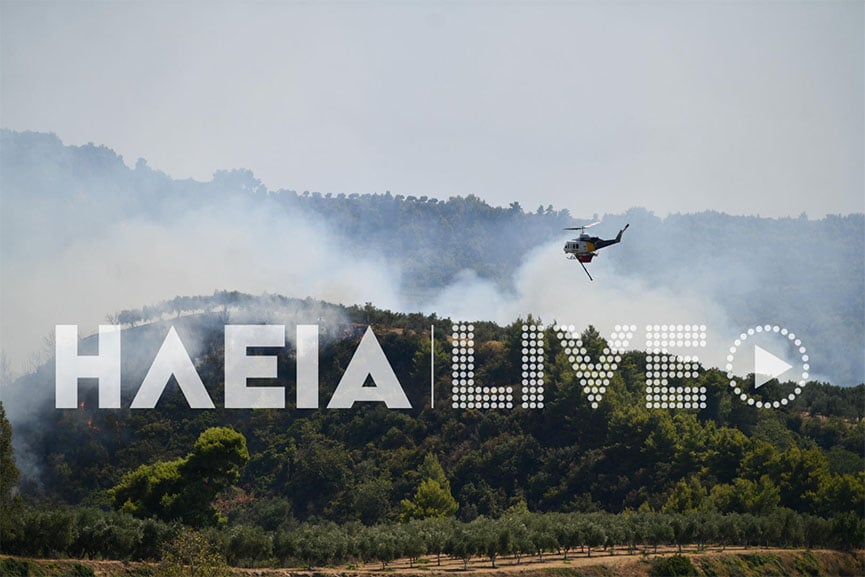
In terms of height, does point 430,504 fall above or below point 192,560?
below

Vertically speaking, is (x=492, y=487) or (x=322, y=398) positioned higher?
(x=322, y=398)

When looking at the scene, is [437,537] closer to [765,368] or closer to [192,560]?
[192,560]

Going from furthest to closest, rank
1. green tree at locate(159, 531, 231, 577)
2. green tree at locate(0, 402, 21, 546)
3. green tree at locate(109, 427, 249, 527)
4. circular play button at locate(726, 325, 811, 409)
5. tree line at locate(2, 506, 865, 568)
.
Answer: circular play button at locate(726, 325, 811, 409)
green tree at locate(109, 427, 249, 527)
tree line at locate(2, 506, 865, 568)
green tree at locate(0, 402, 21, 546)
green tree at locate(159, 531, 231, 577)

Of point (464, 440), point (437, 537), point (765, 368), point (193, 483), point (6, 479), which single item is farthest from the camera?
point (765, 368)

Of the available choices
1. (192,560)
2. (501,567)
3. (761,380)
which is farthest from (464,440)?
(192,560)

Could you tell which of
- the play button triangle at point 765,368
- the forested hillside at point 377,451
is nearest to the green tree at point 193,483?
the forested hillside at point 377,451

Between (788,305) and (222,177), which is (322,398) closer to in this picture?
(222,177)

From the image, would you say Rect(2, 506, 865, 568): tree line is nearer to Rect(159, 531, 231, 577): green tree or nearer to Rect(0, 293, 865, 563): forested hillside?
Rect(0, 293, 865, 563): forested hillside

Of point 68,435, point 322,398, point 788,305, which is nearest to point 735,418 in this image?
point 322,398

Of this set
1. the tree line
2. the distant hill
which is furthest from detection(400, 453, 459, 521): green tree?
the tree line

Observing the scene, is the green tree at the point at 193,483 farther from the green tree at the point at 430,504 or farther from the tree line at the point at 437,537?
the green tree at the point at 430,504

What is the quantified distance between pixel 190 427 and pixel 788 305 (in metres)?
112

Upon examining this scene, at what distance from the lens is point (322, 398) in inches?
4134

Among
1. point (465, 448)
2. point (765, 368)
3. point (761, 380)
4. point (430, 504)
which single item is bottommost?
point (430, 504)
